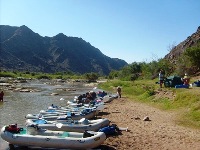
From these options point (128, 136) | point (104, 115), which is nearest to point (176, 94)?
point (104, 115)

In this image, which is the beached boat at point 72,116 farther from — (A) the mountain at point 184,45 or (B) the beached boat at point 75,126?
(A) the mountain at point 184,45

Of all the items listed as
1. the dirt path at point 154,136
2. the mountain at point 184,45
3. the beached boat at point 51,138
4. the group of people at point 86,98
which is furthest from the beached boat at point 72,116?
the mountain at point 184,45

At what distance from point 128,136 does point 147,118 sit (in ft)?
17.9

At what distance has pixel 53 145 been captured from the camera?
15672 mm

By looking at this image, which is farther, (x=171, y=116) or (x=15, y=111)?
(x=15, y=111)

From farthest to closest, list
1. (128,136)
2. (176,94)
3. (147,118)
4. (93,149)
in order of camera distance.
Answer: (176,94), (147,118), (128,136), (93,149)

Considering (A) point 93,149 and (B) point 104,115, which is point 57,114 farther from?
(A) point 93,149

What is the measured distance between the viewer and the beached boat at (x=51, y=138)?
50.2 ft

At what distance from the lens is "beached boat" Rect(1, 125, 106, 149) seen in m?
15.3

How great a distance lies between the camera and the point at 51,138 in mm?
15727

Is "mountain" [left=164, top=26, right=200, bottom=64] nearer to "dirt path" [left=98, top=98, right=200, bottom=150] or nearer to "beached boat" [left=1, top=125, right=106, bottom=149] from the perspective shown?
"dirt path" [left=98, top=98, right=200, bottom=150]

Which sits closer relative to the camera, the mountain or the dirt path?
the dirt path

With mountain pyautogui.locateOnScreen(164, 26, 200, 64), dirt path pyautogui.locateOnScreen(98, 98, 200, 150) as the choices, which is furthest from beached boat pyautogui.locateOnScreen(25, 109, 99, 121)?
mountain pyautogui.locateOnScreen(164, 26, 200, 64)

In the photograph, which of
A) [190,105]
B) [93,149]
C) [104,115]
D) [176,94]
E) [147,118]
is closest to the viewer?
[93,149]
